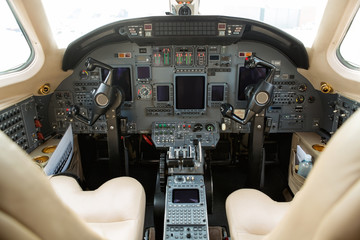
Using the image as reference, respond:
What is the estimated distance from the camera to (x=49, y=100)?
3301mm

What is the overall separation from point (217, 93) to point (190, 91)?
1.04 ft

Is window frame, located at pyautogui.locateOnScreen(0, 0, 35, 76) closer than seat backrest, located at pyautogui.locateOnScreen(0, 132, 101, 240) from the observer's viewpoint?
No

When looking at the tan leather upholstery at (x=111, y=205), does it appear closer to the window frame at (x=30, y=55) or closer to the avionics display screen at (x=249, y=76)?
the window frame at (x=30, y=55)

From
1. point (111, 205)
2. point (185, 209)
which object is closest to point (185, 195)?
point (185, 209)

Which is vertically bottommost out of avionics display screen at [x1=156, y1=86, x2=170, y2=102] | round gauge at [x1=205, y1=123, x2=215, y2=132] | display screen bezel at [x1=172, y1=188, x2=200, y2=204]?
display screen bezel at [x1=172, y1=188, x2=200, y2=204]

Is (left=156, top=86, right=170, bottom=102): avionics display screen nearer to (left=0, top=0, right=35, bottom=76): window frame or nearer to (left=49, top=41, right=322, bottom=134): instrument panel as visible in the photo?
(left=49, top=41, right=322, bottom=134): instrument panel

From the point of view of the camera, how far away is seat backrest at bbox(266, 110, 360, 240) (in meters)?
0.53

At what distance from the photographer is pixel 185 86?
326cm

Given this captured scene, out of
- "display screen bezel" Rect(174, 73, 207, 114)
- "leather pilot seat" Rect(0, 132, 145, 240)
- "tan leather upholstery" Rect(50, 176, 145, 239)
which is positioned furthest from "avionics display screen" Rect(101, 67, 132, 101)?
"leather pilot seat" Rect(0, 132, 145, 240)

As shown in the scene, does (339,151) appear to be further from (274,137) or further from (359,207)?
(274,137)

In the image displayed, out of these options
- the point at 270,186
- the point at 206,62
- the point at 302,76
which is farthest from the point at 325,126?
the point at 206,62

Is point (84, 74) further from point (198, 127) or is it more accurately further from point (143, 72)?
point (198, 127)

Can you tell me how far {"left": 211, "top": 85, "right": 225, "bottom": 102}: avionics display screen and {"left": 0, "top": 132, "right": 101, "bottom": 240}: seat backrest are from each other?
9.16 ft

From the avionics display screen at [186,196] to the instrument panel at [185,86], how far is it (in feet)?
3.57
